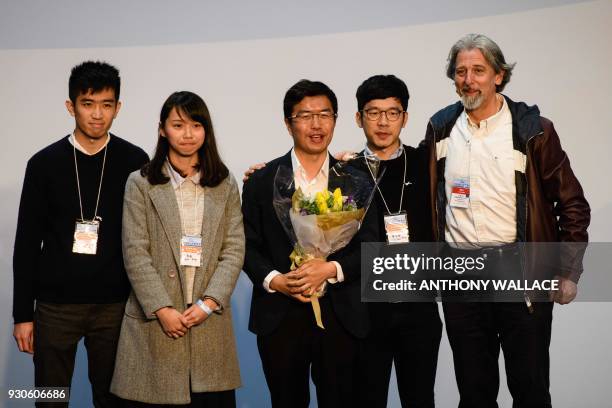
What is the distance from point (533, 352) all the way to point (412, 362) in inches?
18.5

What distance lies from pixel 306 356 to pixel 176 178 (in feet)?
2.76

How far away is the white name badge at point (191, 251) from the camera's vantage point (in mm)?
2516

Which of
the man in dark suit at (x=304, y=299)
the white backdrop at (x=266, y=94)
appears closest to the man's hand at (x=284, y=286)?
the man in dark suit at (x=304, y=299)

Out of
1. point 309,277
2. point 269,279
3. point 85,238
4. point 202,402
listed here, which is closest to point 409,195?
point 309,277

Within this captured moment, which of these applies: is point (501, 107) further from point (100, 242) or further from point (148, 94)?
point (148, 94)

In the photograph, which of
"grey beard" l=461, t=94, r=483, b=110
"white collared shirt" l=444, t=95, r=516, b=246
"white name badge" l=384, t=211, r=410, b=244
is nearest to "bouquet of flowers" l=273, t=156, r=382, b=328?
"white name badge" l=384, t=211, r=410, b=244

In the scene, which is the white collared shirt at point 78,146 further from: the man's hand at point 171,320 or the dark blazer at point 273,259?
the man's hand at point 171,320

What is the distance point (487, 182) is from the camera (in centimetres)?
274

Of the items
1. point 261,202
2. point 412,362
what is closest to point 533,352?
point 412,362

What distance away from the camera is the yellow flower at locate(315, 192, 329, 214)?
246 cm

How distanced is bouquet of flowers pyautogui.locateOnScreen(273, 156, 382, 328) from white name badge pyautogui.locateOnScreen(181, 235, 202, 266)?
12.9 inches

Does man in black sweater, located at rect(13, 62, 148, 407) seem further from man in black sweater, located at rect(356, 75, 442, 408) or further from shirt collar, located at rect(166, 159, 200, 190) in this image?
man in black sweater, located at rect(356, 75, 442, 408)

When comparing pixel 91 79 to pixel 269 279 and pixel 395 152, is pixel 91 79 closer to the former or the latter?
pixel 269 279

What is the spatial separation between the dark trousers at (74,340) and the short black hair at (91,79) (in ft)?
2.78
